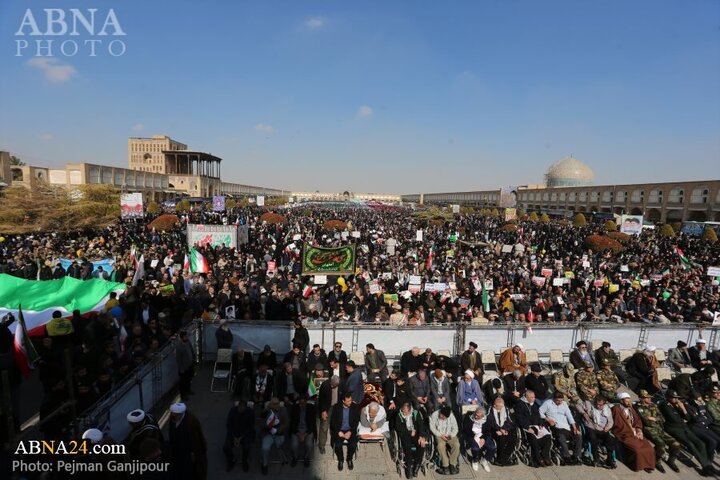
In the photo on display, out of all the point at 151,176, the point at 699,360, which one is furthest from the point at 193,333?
the point at 151,176

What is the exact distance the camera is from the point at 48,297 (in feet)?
30.2

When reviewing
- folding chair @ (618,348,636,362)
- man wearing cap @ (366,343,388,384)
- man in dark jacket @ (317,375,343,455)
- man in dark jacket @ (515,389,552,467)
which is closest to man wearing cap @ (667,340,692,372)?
folding chair @ (618,348,636,362)

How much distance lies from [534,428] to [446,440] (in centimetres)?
145

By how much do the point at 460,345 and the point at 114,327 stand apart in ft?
25.4

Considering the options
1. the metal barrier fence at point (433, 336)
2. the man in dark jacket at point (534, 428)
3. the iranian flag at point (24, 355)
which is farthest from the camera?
the metal barrier fence at point (433, 336)

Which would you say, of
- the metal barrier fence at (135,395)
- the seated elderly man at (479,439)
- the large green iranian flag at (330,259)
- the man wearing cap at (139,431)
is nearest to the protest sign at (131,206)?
the large green iranian flag at (330,259)

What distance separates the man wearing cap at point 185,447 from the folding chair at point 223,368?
2.97m

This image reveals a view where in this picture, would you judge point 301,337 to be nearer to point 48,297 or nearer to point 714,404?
point 48,297

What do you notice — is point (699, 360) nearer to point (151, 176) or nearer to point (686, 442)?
point (686, 442)

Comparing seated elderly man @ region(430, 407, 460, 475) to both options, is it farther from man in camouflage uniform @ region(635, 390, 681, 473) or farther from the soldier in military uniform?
the soldier in military uniform

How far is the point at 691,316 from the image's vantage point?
38.4 feet

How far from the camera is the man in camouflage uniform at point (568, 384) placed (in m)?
6.91

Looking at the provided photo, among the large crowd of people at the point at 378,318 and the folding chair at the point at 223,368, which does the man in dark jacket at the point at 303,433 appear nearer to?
the large crowd of people at the point at 378,318

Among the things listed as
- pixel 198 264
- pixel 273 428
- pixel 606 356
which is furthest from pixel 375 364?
pixel 198 264
